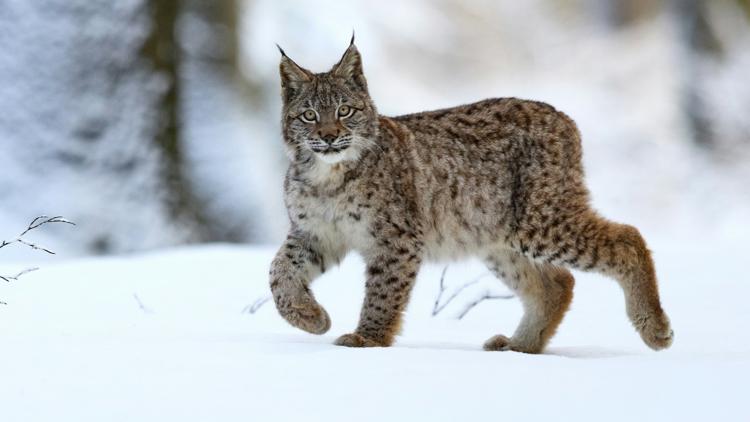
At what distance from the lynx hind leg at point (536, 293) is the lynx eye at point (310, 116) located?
1.14m

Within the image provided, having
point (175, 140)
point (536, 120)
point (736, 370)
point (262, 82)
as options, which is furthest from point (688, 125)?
point (736, 370)

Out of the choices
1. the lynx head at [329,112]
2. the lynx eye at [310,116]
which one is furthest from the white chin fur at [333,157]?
the lynx eye at [310,116]

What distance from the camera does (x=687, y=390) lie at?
3.41 meters

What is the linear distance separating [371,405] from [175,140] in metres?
7.30

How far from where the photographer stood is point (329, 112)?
5.01 metres

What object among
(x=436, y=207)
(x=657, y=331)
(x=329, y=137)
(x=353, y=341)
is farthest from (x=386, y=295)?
(x=657, y=331)

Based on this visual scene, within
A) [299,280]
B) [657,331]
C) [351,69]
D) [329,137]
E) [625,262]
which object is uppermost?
[351,69]

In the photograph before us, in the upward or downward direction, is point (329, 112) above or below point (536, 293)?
above

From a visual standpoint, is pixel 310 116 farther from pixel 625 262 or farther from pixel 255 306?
pixel 255 306

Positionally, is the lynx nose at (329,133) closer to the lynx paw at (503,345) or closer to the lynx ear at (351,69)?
the lynx ear at (351,69)

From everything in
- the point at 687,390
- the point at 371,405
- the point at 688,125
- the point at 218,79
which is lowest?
the point at 371,405

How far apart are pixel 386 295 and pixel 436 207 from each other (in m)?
0.58

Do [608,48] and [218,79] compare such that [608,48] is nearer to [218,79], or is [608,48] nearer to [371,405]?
[218,79]

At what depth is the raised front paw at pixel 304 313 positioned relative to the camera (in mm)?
4875
